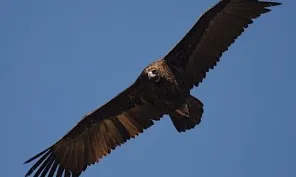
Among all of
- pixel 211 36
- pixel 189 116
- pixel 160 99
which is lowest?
pixel 189 116

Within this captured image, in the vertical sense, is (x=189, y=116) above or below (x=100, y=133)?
below

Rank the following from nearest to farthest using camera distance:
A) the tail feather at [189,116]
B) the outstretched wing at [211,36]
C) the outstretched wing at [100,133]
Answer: the outstretched wing at [211,36]
the tail feather at [189,116]
the outstretched wing at [100,133]

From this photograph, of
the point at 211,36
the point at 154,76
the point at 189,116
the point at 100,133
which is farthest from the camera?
the point at 100,133

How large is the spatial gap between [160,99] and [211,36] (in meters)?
1.89

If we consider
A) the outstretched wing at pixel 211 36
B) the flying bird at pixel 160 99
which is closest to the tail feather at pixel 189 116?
the flying bird at pixel 160 99

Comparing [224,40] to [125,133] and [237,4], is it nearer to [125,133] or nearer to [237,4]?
[237,4]

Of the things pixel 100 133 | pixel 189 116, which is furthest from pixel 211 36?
pixel 100 133

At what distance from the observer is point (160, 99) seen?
Result: 15555 mm

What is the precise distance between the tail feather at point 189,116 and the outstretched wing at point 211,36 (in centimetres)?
61

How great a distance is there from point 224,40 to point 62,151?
4.82 meters

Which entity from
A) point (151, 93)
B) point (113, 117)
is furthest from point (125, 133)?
point (151, 93)

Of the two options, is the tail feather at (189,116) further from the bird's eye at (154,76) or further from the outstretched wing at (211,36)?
the bird's eye at (154,76)

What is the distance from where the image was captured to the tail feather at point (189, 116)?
50.4 ft

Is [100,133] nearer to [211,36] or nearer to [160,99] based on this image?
[160,99]
